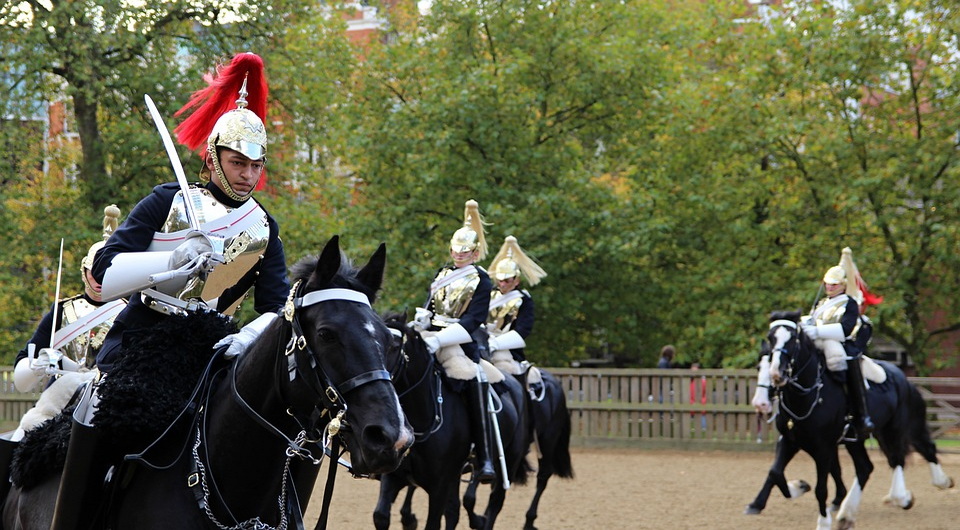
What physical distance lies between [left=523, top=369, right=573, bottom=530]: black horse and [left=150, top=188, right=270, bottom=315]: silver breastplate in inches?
319

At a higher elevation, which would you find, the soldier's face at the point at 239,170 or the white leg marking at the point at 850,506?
the soldier's face at the point at 239,170

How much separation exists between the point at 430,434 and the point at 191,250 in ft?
17.2

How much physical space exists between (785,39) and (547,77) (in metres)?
4.92

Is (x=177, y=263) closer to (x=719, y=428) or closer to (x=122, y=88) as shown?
(x=719, y=428)

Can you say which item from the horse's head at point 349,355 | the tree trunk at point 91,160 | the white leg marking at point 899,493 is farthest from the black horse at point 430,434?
the tree trunk at point 91,160

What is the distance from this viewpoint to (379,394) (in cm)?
Result: 389

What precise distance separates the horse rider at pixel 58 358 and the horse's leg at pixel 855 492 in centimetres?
762

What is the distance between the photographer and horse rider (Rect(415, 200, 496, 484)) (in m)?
9.94

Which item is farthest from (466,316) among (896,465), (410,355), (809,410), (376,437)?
(896,465)

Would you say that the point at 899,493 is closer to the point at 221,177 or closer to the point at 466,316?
the point at 466,316

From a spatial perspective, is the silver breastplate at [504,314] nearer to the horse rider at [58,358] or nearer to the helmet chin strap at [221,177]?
the horse rider at [58,358]

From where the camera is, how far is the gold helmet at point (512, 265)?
42.4ft

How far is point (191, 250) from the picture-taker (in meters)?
4.39

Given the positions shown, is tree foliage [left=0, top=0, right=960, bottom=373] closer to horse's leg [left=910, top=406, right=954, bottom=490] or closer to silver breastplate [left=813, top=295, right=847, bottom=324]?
horse's leg [left=910, top=406, right=954, bottom=490]
